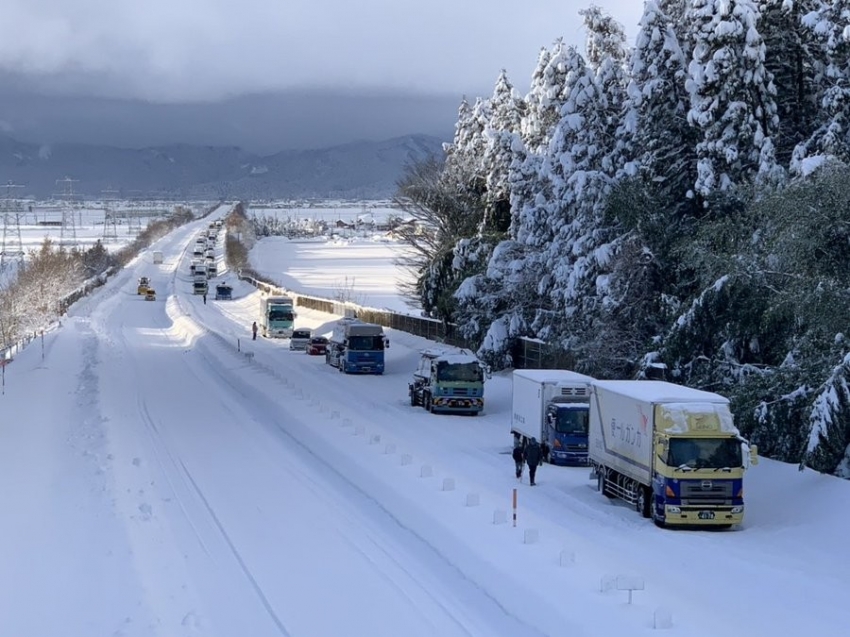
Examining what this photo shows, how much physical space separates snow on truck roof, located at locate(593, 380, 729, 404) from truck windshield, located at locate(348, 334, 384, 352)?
2921cm

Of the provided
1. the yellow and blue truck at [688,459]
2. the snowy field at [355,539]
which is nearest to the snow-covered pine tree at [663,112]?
the snowy field at [355,539]

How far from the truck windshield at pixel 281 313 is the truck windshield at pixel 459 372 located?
36.8 meters

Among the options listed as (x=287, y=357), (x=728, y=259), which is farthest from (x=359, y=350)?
(x=728, y=259)

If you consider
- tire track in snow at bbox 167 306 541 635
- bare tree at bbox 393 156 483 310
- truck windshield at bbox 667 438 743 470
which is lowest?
tire track in snow at bbox 167 306 541 635

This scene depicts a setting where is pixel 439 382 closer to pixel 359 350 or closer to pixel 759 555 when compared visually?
pixel 359 350

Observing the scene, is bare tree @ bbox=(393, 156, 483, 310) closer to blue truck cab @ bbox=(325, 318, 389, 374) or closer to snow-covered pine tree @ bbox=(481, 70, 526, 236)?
snow-covered pine tree @ bbox=(481, 70, 526, 236)

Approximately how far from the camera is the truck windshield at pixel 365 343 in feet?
188

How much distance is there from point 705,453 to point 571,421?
8.57m

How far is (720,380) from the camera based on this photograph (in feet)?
112

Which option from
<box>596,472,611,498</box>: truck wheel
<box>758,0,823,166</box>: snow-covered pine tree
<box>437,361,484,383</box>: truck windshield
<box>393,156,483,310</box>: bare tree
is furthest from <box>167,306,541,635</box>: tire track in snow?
<box>758,0,823,166</box>: snow-covered pine tree

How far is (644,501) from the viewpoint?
25.7m

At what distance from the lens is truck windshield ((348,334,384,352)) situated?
188 feet

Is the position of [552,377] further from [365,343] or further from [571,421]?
[365,343]

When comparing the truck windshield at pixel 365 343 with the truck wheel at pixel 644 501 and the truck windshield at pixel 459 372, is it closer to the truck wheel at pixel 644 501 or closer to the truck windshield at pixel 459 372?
the truck windshield at pixel 459 372
